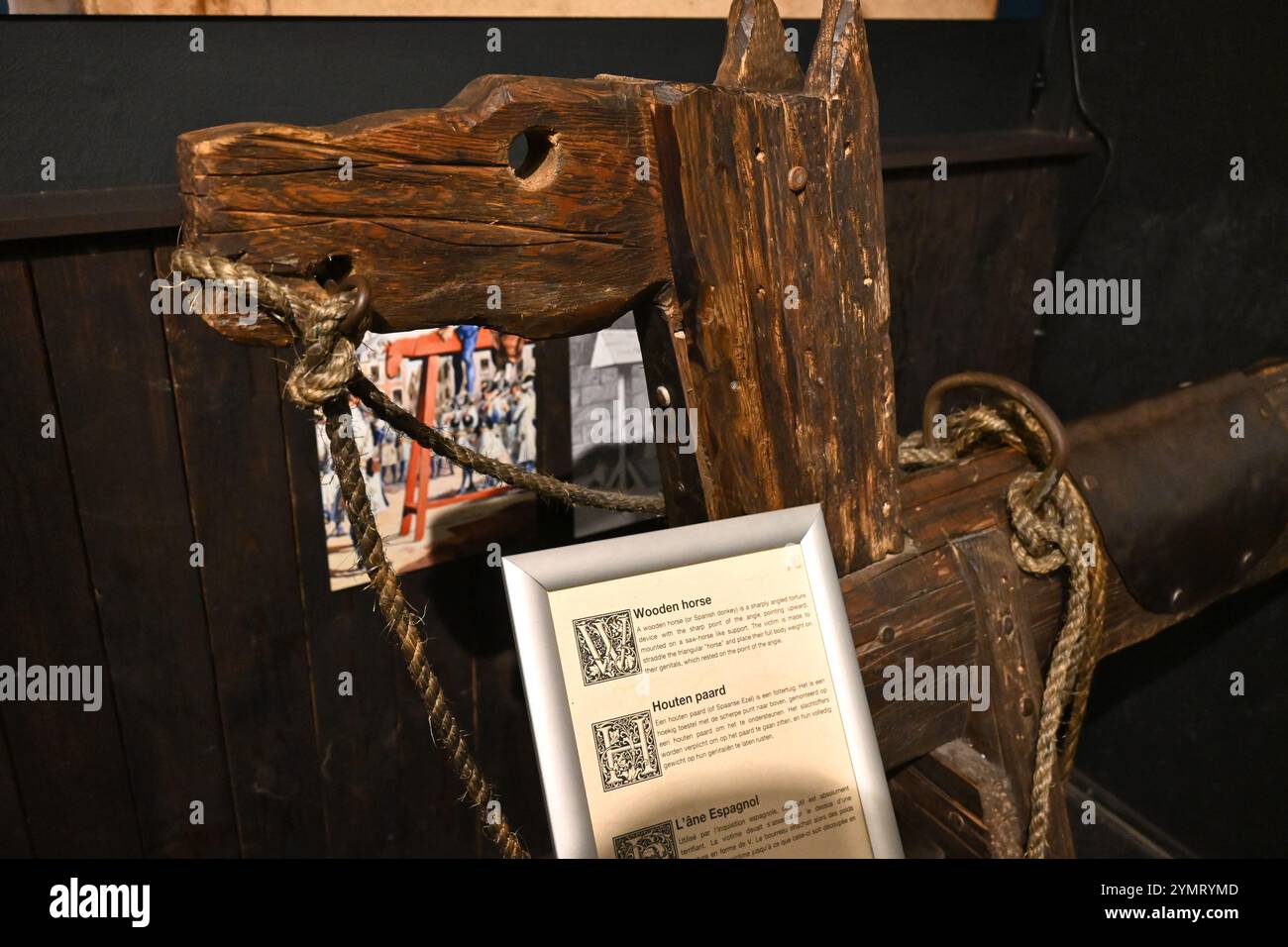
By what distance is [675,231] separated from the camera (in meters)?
1.04

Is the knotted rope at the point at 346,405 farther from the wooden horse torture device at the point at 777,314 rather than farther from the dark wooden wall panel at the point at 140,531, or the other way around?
the dark wooden wall panel at the point at 140,531

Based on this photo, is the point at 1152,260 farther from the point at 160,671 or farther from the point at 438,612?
the point at 160,671

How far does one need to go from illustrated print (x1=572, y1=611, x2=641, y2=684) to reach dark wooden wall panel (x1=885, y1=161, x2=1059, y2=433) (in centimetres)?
149

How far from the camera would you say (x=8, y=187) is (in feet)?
4.33

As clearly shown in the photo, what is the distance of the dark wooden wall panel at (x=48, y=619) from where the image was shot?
1.37m

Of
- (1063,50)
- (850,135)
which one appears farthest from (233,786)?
(1063,50)

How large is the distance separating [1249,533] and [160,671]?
1.75 metres

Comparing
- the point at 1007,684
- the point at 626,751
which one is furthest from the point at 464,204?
the point at 1007,684

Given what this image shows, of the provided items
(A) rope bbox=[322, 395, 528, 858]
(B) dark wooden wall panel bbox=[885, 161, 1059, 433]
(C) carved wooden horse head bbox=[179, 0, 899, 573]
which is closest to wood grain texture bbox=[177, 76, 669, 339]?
(C) carved wooden horse head bbox=[179, 0, 899, 573]

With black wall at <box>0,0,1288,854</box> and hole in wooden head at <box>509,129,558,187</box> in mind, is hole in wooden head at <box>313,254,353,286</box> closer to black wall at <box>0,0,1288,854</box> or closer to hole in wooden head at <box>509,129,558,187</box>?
hole in wooden head at <box>509,129,558,187</box>

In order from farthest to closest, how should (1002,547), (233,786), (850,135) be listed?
(233,786) → (1002,547) → (850,135)

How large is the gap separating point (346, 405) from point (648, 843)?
1.59 ft

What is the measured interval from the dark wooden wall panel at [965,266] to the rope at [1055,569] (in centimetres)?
92

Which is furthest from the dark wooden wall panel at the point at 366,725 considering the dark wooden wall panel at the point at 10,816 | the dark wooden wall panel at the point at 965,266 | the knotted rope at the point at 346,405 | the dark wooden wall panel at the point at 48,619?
the dark wooden wall panel at the point at 965,266
